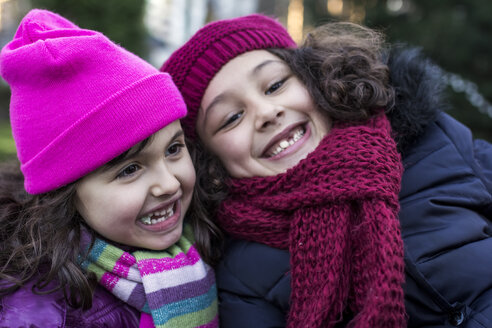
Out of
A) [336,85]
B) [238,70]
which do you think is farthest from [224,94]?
[336,85]

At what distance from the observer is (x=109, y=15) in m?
6.52

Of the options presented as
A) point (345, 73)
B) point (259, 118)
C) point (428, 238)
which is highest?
point (345, 73)

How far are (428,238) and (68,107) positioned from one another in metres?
1.52

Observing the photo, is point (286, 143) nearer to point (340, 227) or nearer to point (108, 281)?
point (340, 227)

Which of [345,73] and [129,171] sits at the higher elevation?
[345,73]

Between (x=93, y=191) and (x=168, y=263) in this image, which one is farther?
(x=168, y=263)

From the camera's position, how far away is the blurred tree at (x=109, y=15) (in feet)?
20.6

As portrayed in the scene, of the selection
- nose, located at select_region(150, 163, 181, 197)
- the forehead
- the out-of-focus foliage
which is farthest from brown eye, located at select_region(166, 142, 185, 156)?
the out-of-focus foliage

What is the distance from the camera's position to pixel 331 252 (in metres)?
1.66

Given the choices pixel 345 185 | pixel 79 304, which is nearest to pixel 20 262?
pixel 79 304

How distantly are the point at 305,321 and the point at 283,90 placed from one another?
108 centimetres

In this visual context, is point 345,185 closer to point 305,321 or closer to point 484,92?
point 305,321

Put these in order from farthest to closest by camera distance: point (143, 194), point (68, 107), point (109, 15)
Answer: point (109, 15) < point (143, 194) < point (68, 107)

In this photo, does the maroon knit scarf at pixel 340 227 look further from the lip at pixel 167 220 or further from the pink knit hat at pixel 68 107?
the pink knit hat at pixel 68 107
